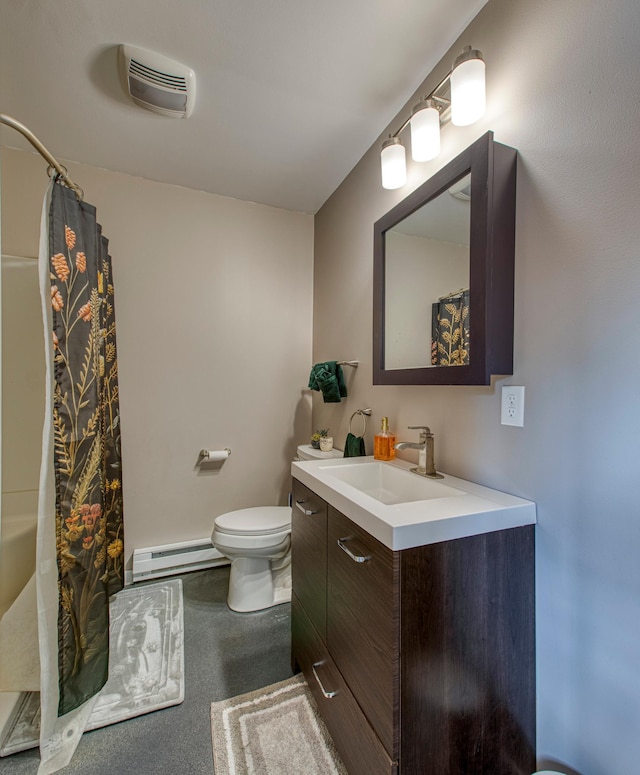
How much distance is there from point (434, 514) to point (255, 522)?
127cm

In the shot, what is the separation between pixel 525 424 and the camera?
1.00 meters

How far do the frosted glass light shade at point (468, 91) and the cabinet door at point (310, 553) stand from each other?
1.32m

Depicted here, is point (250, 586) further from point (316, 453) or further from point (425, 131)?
point (425, 131)

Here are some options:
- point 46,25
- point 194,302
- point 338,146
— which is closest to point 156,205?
point 194,302

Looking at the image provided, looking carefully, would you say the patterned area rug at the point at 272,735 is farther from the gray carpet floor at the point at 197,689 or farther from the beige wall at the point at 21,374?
the beige wall at the point at 21,374

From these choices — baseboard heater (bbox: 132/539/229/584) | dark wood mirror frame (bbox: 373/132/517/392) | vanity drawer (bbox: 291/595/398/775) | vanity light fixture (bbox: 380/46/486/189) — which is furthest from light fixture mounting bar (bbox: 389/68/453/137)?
baseboard heater (bbox: 132/539/229/584)

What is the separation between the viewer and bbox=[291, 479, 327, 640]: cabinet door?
118 centimetres

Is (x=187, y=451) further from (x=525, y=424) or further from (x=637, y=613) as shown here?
(x=637, y=613)

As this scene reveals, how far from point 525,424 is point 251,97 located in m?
1.73

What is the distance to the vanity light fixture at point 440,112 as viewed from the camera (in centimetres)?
107

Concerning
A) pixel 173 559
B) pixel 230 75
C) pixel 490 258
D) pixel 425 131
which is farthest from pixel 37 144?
pixel 173 559

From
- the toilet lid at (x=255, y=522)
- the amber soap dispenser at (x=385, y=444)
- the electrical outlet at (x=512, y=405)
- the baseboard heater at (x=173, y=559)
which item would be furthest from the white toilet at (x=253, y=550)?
the electrical outlet at (x=512, y=405)

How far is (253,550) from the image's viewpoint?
180cm

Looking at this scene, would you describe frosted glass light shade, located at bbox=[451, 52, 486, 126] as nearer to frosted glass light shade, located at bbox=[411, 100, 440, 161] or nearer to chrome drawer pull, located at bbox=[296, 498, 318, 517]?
frosted glass light shade, located at bbox=[411, 100, 440, 161]
